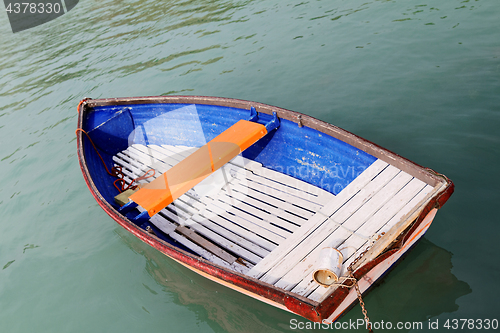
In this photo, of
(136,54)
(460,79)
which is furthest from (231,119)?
(136,54)

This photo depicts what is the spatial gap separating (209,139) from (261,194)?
67.8 inches

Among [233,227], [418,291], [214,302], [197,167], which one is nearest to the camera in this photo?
[418,291]

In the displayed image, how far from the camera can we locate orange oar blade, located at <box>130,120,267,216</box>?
4.42 meters

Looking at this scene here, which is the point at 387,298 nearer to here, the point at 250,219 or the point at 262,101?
the point at 250,219

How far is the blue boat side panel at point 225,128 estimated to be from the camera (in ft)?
14.4

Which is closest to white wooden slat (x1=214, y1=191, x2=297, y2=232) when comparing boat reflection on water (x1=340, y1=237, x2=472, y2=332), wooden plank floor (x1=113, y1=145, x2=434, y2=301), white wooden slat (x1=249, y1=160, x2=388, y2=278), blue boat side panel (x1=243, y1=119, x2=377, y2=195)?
wooden plank floor (x1=113, y1=145, x2=434, y2=301)

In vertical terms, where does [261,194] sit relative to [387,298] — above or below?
above

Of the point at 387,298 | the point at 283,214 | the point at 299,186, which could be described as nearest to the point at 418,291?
the point at 387,298

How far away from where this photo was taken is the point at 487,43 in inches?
262

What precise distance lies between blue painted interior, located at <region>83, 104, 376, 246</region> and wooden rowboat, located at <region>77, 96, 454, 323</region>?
18mm

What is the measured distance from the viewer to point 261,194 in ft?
15.9

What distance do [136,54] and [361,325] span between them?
395 inches

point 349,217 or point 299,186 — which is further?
point 299,186

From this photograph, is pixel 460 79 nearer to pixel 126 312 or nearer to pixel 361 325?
pixel 361 325
